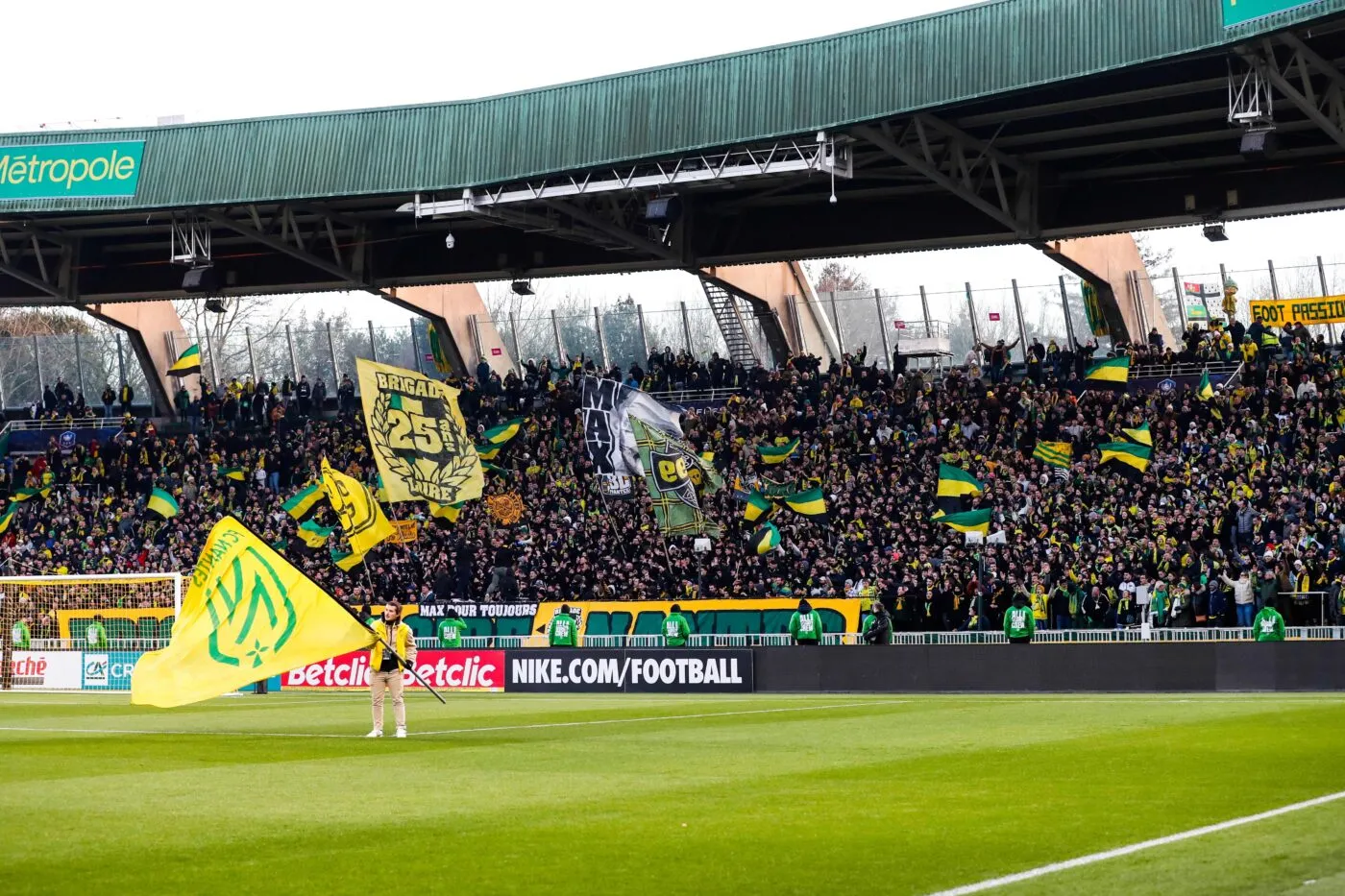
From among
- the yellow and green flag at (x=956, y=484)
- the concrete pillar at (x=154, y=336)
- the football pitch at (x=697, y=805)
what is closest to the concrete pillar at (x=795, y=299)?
the yellow and green flag at (x=956, y=484)

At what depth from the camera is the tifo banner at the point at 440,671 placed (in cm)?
3809

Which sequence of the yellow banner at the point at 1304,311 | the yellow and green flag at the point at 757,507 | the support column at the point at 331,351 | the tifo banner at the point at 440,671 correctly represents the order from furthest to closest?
1. the support column at the point at 331,351
2. the yellow banner at the point at 1304,311
3. the yellow and green flag at the point at 757,507
4. the tifo banner at the point at 440,671

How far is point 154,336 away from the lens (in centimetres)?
6122

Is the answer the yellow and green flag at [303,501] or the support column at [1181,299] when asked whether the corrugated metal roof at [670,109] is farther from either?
the support column at [1181,299]

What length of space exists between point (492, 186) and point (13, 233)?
695 inches

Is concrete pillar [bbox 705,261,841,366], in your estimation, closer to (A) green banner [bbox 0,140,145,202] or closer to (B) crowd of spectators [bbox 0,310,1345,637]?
(B) crowd of spectators [bbox 0,310,1345,637]

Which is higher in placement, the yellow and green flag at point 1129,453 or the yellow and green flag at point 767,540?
the yellow and green flag at point 1129,453

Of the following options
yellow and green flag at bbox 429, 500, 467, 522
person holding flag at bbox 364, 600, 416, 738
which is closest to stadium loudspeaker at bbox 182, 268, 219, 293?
yellow and green flag at bbox 429, 500, 467, 522

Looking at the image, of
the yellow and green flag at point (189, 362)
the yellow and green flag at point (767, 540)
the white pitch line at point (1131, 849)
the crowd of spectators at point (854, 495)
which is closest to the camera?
the white pitch line at point (1131, 849)

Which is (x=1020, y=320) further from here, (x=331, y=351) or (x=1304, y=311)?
(x=331, y=351)

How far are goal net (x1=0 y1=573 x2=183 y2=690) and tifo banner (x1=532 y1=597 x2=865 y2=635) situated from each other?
32.6 feet

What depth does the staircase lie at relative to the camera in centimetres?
5559

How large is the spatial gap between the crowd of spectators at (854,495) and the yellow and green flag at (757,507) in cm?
54

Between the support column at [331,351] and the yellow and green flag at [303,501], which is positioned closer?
the yellow and green flag at [303,501]
